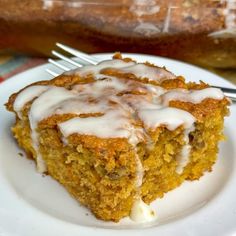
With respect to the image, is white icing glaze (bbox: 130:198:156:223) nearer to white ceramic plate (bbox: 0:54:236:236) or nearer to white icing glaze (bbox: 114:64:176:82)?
white ceramic plate (bbox: 0:54:236:236)

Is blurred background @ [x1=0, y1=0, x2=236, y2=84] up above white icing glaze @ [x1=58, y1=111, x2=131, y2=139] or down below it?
below

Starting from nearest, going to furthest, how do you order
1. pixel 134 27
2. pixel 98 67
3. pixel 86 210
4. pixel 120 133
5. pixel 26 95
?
pixel 120 133 → pixel 86 210 → pixel 26 95 → pixel 98 67 → pixel 134 27

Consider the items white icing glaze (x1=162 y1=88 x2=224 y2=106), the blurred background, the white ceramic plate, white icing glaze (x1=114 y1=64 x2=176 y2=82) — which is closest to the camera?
the white ceramic plate

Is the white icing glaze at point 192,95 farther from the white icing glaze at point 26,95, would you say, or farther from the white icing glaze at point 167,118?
the white icing glaze at point 26,95

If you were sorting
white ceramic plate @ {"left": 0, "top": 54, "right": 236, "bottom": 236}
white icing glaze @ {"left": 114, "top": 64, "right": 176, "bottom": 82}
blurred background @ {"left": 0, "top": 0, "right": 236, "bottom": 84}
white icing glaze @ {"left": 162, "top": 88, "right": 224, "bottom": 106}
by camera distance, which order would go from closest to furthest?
white ceramic plate @ {"left": 0, "top": 54, "right": 236, "bottom": 236}
white icing glaze @ {"left": 162, "top": 88, "right": 224, "bottom": 106}
white icing glaze @ {"left": 114, "top": 64, "right": 176, "bottom": 82}
blurred background @ {"left": 0, "top": 0, "right": 236, "bottom": 84}

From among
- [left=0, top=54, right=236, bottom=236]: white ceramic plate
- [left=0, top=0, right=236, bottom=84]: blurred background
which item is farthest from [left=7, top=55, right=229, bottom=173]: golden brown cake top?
[left=0, top=0, right=236, bottom=84]: blurred background

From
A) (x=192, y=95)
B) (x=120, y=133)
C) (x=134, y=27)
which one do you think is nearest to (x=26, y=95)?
(x=120, y=133)

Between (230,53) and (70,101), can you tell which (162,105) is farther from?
(230,53)

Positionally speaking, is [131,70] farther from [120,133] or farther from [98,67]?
[120,133]
